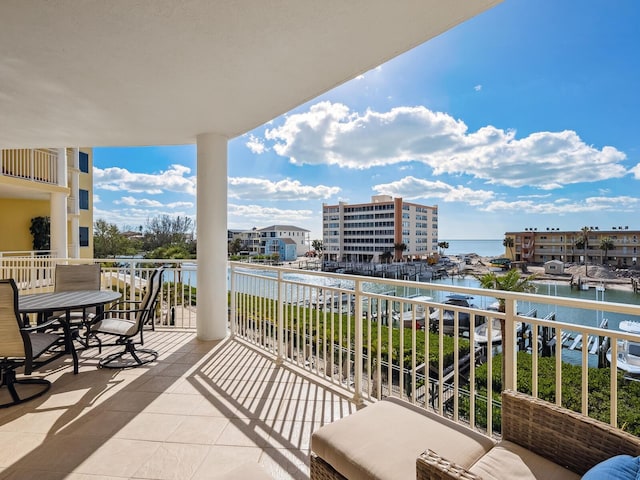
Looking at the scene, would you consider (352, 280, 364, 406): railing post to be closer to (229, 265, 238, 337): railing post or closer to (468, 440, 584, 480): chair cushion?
(468, 440, 584, 480): chair cushion

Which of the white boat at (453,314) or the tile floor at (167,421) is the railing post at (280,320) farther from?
the white boat at (453,314)

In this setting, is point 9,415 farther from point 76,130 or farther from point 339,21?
point 339,21

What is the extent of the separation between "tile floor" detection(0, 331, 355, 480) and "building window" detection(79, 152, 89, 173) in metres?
15.6

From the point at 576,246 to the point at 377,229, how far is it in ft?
71.2

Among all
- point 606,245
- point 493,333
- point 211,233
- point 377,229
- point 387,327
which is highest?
point 377,229

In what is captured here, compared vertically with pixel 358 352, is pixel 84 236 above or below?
above

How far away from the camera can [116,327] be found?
3477mm

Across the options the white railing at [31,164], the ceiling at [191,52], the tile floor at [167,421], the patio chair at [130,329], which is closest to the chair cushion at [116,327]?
the patio chair at [130,329]

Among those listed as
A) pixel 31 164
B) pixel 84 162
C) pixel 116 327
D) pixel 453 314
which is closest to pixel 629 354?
pixel 453 314

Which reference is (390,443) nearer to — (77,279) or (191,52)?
(191,52)

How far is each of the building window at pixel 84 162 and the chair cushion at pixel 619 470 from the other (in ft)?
63.6

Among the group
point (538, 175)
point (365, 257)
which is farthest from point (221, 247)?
point (538, 175)

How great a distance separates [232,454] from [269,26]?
2.75 metres

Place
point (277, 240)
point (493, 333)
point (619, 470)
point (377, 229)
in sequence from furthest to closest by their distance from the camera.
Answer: point (277, 240), point (377, 229), point (493, 333), point (619, 470)
